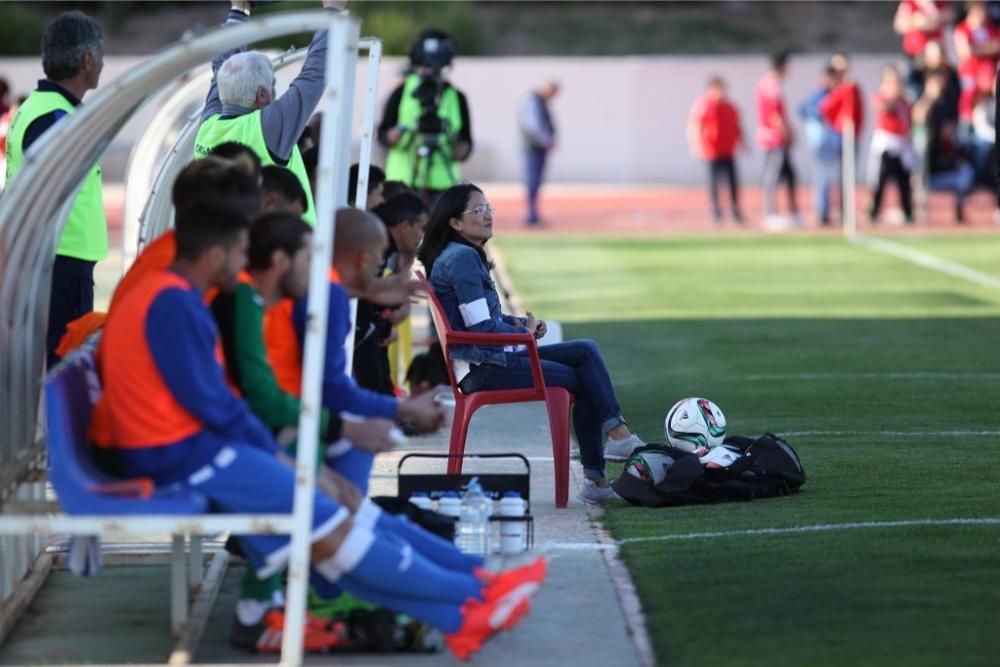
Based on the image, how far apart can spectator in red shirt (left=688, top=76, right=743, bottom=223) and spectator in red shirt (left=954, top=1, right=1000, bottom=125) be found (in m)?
3.76

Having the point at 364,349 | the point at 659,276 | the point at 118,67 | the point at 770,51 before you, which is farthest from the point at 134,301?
the point at 770,51

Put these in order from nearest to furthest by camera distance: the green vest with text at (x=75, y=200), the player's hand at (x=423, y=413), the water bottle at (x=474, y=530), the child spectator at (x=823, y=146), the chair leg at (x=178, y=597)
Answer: the player's hand at (x=423, y=413), the chair leg at (x=178, y=597), the water bottle at (x=474, y=530), the green vest with text at (x=75, y=200), the child spectator at (x=823, y=146)

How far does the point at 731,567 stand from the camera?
691 cm

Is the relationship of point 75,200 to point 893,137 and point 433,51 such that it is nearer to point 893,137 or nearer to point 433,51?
point 433,51

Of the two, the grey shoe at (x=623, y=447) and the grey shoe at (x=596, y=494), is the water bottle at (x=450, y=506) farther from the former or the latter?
the grey shoe at (x=623, y=447)

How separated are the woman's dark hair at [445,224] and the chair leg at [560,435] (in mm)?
716

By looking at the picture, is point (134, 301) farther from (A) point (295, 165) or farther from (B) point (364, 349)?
(B) point (364, 349)

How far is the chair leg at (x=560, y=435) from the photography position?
839 centimetres

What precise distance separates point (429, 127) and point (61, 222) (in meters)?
7.19

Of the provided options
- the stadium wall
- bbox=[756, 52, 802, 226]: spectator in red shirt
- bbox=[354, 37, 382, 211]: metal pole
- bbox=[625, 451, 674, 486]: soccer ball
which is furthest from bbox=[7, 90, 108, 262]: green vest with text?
the stadium wall

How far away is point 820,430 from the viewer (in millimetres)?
10383

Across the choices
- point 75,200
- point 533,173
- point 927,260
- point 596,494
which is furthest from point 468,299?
point 533,173

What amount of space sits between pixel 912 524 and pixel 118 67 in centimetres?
3297

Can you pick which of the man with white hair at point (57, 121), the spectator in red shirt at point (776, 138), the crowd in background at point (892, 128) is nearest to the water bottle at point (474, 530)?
the man with white hair at point (57, 121)
